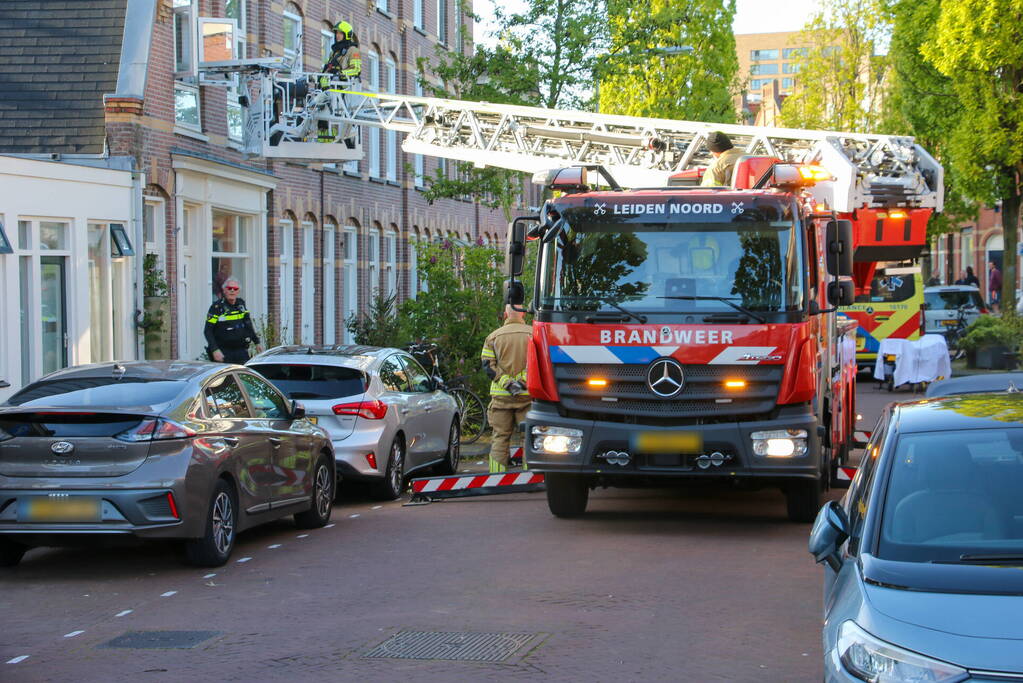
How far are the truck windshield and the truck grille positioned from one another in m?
0.46

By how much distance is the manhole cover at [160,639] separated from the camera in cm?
753

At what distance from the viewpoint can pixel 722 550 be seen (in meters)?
10.3

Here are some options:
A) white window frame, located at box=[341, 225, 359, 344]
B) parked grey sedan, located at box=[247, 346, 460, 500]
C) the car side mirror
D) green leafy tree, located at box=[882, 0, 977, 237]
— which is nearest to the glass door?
parked grey sedan, located at box=[247, 346, 460, 500]

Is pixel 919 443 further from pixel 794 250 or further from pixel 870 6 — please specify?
pixel 870 6

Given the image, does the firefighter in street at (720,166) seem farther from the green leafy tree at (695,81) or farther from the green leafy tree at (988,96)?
the green leafy tree at (695,81)

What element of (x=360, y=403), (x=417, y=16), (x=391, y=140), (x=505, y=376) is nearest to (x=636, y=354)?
(x=360, y=403)

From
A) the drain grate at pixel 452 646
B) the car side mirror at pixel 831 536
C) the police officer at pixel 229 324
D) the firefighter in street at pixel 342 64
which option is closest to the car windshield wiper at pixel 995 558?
the car side mirror at pixel 831 536

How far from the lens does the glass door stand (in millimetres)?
19000

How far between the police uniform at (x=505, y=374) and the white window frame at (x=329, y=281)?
17.6 m

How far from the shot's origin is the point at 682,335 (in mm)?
10594

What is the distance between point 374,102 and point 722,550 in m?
14.4

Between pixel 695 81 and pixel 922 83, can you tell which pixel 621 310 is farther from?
pixel 695 81

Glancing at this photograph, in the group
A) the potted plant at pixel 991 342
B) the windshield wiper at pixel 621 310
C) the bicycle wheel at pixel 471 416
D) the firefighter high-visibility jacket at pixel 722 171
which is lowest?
the bicycle wheel at pixel 471 416

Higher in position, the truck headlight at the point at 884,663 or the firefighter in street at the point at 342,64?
the firefighter in street at the point at 342,64
